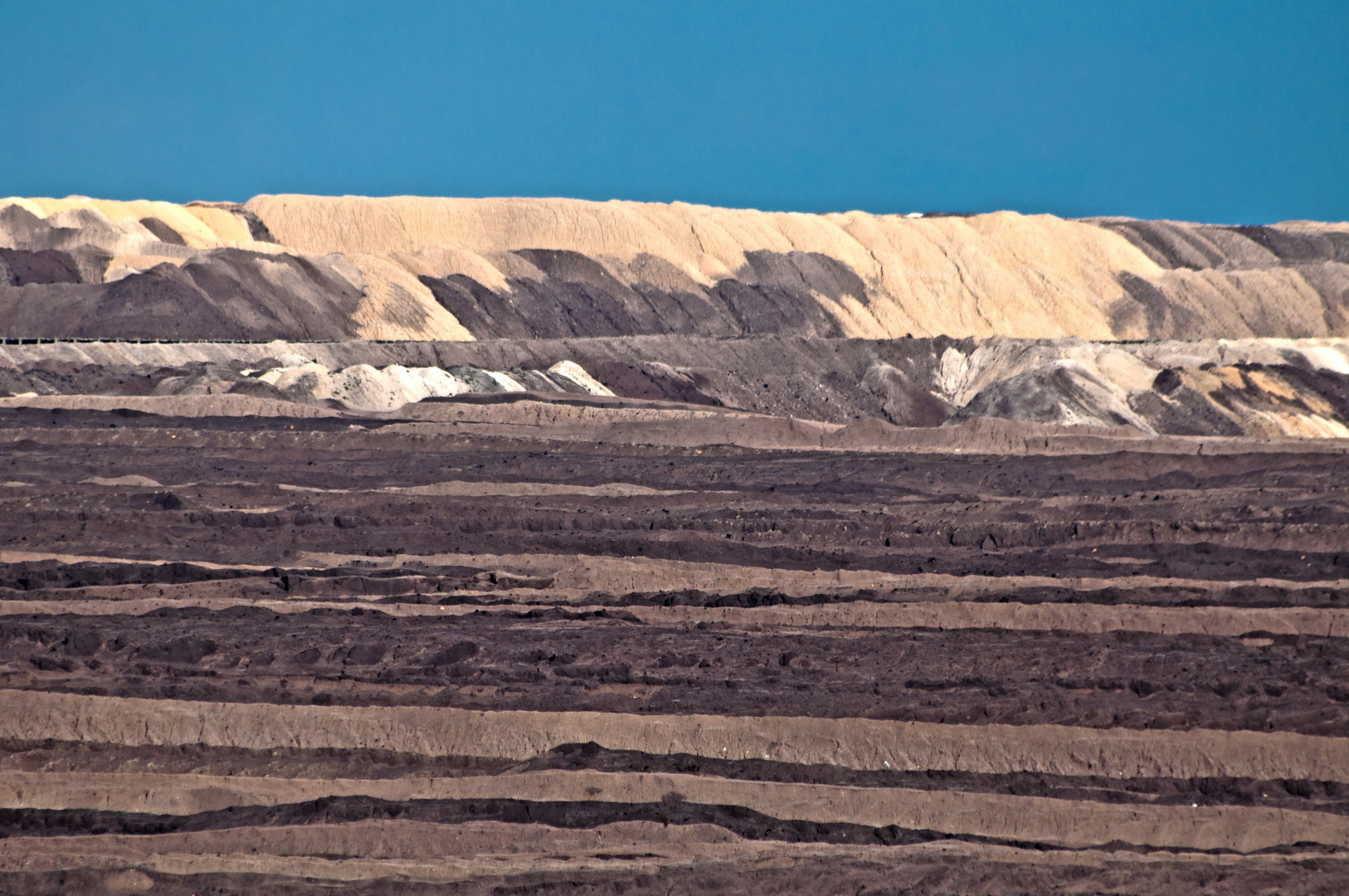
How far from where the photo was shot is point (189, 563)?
1098 centimetres

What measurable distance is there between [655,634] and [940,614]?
2.59 metres

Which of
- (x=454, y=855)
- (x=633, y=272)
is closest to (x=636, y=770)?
(x=454, y=855)

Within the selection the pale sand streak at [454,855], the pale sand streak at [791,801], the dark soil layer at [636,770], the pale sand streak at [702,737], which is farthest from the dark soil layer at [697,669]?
the pale sand streak at [454,855]

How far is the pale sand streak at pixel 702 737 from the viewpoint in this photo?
706cm

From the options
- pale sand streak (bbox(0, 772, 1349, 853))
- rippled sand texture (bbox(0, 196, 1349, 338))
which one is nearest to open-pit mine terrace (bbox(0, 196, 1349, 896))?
pale sand streak (bbox(0, 772, 1349, 853))

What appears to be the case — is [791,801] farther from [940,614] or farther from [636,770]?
[940,614]

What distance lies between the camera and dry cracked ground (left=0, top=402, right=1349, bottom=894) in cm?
604

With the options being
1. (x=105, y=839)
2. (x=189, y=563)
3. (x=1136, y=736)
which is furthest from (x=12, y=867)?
(x=1136, y=736)

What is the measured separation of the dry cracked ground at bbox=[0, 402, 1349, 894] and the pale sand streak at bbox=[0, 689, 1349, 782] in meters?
0.02

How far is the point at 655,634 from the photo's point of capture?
29.9 ft

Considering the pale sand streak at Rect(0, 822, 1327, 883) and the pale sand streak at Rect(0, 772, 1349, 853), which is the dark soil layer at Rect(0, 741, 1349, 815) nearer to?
the pale sand streak at Rect(0, 772, 1349, 853)

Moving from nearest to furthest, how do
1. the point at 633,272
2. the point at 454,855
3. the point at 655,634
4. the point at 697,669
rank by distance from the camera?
the point at 454,855 → the point at 697,669 → the point at 655,634 → the point at 633,272

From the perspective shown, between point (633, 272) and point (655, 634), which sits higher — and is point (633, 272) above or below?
above

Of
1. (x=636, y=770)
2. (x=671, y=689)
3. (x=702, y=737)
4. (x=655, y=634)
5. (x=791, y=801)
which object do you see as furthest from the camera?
(x=655, y=634)
